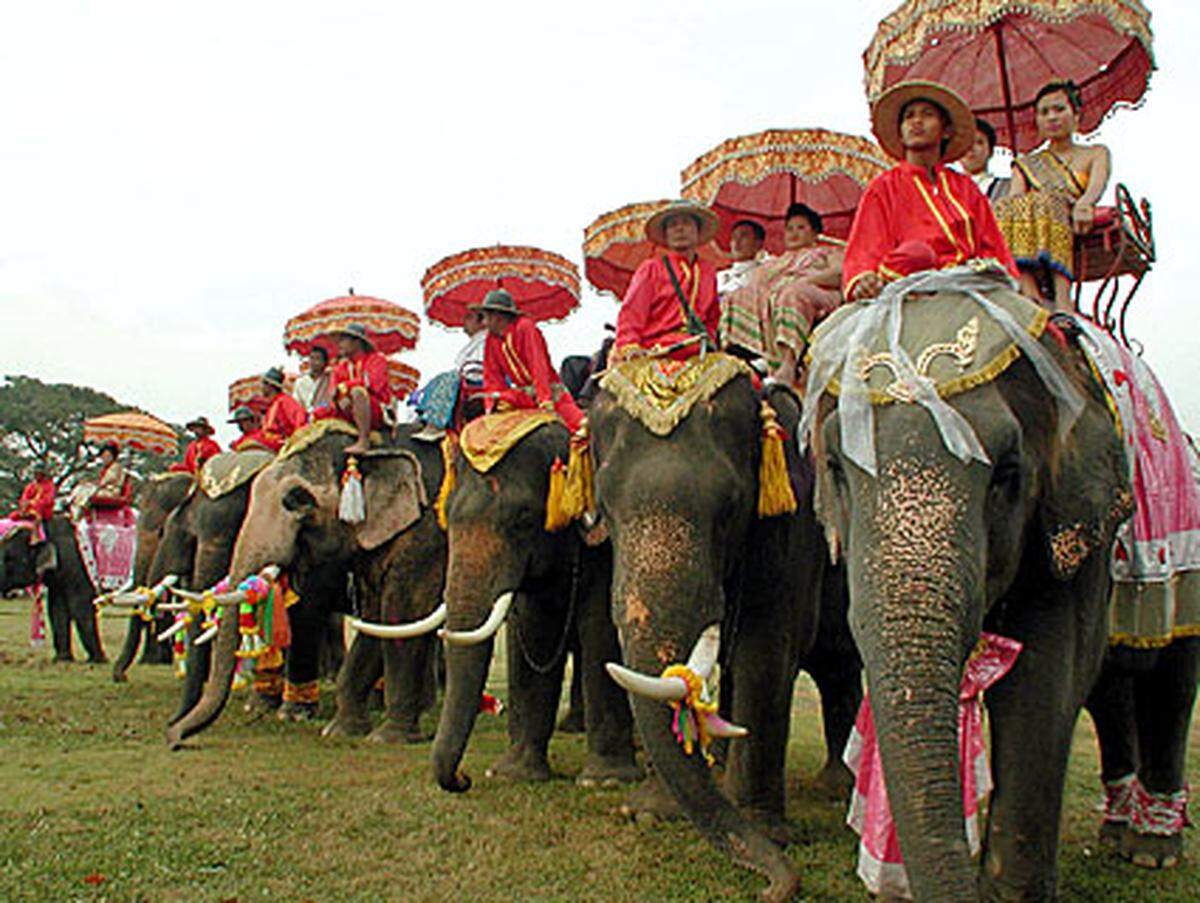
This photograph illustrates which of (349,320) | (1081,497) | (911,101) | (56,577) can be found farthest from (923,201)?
(56,577)

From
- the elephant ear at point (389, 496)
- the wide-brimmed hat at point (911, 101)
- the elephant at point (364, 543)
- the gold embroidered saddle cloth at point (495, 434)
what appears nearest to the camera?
the wide-brimmed hat at point (911, 101)

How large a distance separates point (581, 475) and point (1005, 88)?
374cm

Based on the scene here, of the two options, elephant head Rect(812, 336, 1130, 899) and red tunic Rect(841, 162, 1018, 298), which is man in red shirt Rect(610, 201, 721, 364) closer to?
red tunic Rect(841, 162, 1018, 298)

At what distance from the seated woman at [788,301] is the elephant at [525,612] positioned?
54.3 inches

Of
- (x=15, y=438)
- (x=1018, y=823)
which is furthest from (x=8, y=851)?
(x=15, y=438)

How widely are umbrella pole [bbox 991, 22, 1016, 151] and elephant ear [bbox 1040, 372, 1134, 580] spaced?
3493 mm

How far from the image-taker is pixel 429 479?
31.9 ft

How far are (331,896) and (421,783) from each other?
2164 mm

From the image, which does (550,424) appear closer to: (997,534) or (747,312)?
(747,312)

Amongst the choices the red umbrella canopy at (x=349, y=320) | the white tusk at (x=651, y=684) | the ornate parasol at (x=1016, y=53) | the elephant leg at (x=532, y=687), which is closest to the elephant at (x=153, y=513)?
the red umbrella canopy at (x=349, y=320)

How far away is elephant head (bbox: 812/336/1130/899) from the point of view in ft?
Answer: 9.94

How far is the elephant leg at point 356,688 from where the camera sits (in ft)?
29.2

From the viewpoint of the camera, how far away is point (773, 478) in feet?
17.5

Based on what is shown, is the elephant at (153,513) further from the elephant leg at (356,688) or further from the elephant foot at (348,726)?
the elephant foot at (348,726)
